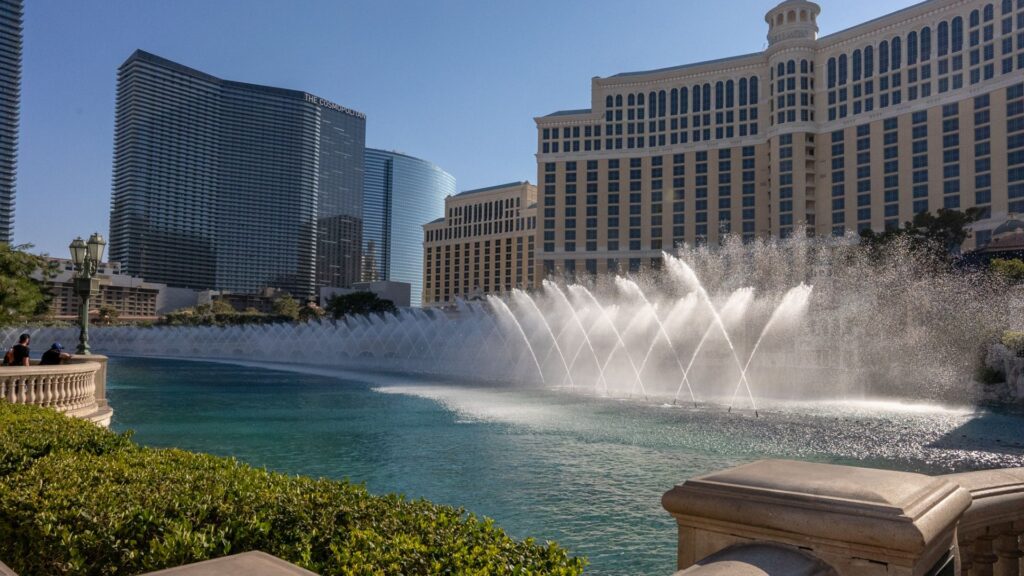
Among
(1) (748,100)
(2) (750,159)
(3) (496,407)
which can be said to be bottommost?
(3) (496,407)

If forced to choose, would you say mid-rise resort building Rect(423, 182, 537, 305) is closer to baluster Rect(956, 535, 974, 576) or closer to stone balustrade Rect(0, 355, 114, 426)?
stone balustrade Rect(0, 355, 114, 426)

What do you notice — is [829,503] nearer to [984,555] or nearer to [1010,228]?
[984,555]

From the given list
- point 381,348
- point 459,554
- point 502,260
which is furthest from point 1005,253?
point 502,260

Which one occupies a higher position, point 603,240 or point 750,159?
point 750,159

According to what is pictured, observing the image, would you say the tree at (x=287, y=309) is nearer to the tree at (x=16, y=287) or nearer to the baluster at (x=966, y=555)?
the tree at (x=16, y=287)

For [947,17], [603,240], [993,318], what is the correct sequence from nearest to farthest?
[993,318] → [947,17] → [603,240]

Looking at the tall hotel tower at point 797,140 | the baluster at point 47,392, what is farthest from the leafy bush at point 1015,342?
the tall hotel tower at point 797,140

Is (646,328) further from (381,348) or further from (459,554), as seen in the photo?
(459,554)

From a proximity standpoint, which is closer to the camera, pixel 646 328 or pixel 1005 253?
pixel 646 328

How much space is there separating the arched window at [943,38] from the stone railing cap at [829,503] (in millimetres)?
94325

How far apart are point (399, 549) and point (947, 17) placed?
317 feet

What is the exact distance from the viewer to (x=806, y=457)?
1536 centimetres

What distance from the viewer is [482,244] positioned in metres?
146

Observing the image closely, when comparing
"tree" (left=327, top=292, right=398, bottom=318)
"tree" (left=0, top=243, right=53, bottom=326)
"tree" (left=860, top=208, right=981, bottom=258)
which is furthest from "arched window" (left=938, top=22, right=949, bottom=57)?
"tree" (left=0, top=243, right=53, bottom=326)
